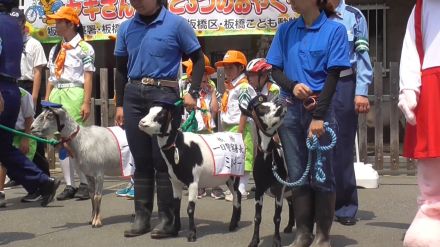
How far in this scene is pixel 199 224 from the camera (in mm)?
6418

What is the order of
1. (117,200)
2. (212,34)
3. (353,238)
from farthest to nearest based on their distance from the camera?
(212,34) < (117,200) < (353,238)

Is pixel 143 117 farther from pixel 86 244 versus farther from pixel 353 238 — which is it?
pixel 353 238

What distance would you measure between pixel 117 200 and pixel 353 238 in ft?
9.92

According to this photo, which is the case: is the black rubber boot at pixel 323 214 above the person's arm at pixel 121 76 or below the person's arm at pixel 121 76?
below

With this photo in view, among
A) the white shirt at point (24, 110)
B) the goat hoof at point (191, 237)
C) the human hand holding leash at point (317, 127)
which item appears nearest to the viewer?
the human hand holding leash at point (317, 127)

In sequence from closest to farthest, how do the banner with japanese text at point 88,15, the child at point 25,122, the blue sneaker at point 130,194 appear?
1. the child at point 25,122
2. the blue sneaker at point 130,194
3. the banner with japanese text at point 88,15

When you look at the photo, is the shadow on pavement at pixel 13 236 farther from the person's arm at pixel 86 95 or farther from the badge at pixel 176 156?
the person's arm at pixel 86 95

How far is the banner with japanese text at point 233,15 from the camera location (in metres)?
10.5

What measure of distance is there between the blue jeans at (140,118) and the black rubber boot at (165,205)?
0.09 m

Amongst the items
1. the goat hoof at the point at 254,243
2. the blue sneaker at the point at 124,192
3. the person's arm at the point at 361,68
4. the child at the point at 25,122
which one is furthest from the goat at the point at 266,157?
the child at the point at 25,122

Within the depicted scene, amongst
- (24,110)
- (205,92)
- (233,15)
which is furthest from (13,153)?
(233,15)

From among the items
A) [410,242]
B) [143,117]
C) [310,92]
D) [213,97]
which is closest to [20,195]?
[213,97]

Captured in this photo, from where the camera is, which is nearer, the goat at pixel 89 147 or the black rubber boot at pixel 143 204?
the black rubber boot at pixel 143 204

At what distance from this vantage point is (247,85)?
779 centimetres
